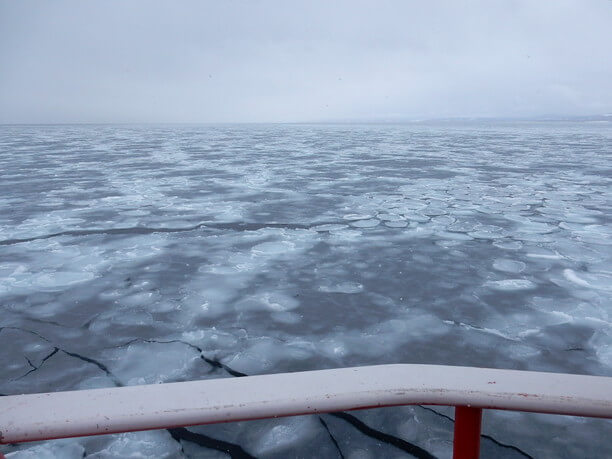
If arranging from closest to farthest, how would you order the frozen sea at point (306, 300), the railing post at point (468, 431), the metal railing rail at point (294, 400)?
the metal railing rail at point (294, 400) < the railing post at point (468, 431) < the frozen sea at point (306, 300)

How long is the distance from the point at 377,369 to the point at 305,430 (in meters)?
1.02

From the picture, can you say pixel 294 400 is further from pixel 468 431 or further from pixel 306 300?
pixel 306 300

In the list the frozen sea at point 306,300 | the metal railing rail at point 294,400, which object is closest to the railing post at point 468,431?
the metal railing rail at point 294,400

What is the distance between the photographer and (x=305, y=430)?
7.28 ft

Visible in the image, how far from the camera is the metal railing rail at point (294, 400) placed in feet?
3.72

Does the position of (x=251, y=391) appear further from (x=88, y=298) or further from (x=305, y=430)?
(x=88, y=298)

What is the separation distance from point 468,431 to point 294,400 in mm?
504

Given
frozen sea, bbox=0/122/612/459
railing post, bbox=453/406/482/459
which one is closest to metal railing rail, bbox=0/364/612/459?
railing post, bbox=453/406/482/459

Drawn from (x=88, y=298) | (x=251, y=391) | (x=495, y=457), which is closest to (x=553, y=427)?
(x=495, y=457)

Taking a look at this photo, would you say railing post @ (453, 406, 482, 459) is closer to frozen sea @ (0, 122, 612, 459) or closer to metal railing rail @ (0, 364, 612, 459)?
metal railing rail @ (0, 364, 612, 459)

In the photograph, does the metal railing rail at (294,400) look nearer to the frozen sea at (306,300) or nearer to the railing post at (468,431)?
the railing post at (468,431)

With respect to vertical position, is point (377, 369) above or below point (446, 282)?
above

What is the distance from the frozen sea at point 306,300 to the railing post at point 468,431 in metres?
0.87

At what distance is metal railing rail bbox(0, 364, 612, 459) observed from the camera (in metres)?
1.13
